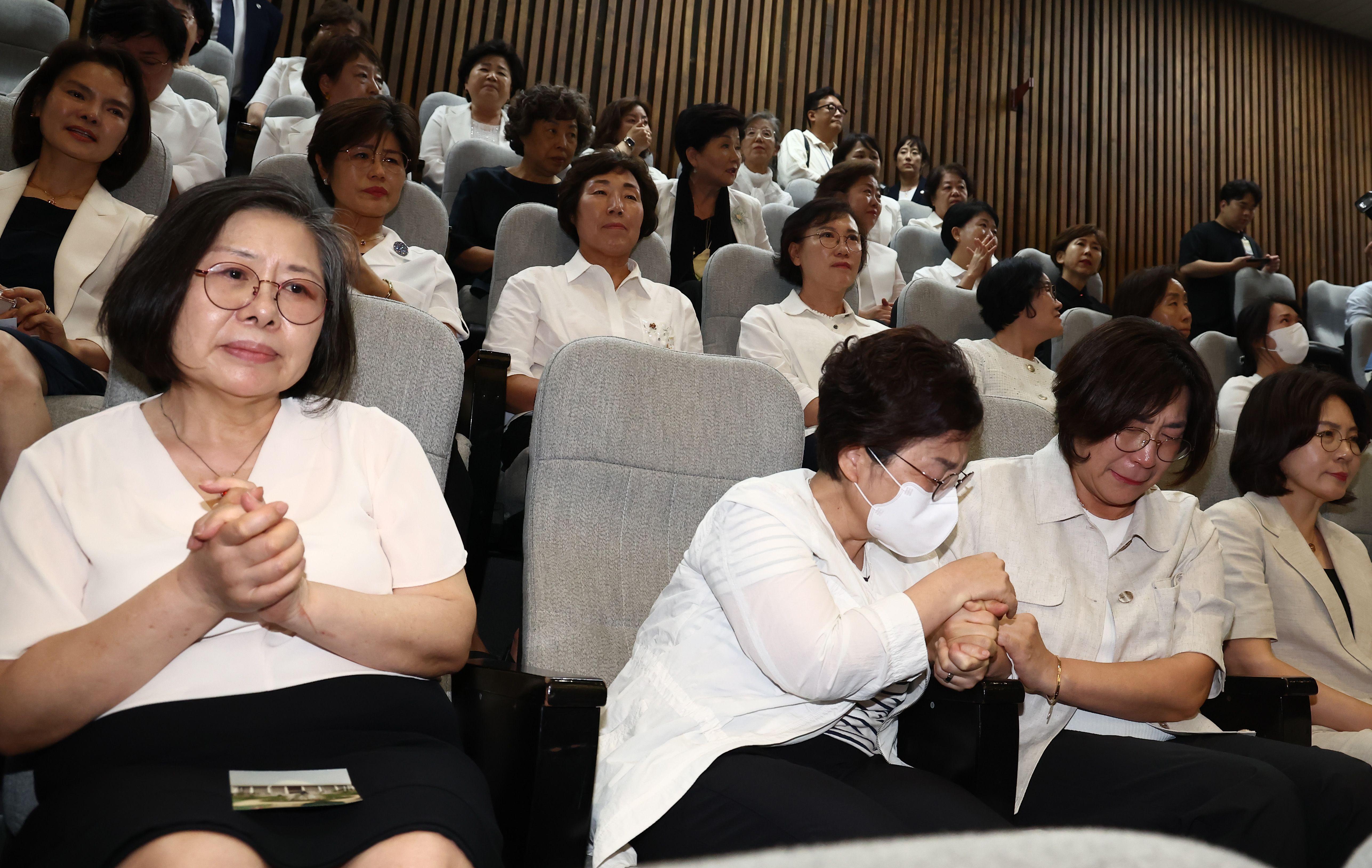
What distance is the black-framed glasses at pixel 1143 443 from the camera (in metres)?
1.96

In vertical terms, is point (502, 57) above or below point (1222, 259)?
above

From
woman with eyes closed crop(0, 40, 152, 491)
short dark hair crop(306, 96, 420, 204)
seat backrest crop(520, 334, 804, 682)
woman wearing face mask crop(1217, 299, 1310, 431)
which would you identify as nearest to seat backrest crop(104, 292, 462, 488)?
seat backrest crop(520, 334, 804, 682)

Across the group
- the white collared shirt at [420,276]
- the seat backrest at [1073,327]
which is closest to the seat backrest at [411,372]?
the white collared shirt at [420,276]

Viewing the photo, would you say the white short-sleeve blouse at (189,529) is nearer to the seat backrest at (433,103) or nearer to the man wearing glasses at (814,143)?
the seat backrest at (433,103)

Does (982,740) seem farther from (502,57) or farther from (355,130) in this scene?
(502,57)

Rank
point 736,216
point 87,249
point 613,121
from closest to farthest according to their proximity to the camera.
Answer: point 87,249 → point 736,216 → point 613,121

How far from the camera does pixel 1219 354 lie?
15.5 feet

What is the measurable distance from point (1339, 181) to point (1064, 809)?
32.5 ft

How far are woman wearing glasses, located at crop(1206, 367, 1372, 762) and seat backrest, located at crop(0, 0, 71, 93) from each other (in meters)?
4.63

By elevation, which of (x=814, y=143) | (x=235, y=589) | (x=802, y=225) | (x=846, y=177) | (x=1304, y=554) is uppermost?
(x=814, y=143)

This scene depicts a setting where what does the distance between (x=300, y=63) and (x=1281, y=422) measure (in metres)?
4.78

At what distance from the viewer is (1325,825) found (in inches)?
66.7

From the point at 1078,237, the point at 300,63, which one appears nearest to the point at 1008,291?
the point at 1078,237

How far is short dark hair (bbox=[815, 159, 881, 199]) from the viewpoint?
4496 millimetres
